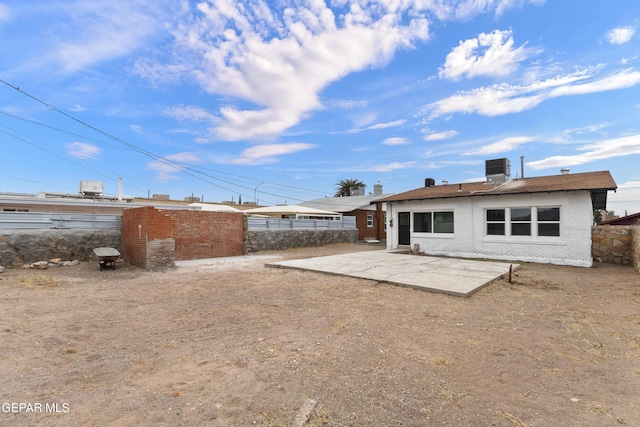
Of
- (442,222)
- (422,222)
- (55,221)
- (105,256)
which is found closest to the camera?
(105,256)

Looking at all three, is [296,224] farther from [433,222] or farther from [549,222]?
[549,222]

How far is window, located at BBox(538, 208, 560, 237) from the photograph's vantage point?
11.6 meters

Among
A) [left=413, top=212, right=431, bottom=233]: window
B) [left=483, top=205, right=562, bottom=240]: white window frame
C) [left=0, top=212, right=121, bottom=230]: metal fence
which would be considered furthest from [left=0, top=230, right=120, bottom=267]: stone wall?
[left=483, top=205, right=562, bottom=240]: white window frame

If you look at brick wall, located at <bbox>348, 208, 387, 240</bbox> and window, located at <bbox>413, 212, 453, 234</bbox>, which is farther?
brick wall, located at <bbox>348, 208, 387, 240</bbox>

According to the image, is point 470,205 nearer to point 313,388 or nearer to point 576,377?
point 576,377

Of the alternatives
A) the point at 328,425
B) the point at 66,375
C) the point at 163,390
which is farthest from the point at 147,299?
the point at 328,425

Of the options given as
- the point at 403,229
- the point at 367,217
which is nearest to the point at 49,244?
the point at 403,229

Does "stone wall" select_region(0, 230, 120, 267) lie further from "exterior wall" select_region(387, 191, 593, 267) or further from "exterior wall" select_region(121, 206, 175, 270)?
"exterior wall" select_region(387, 191, 593, 267)

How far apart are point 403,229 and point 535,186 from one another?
22.2 feet

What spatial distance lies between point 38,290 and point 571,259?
16.4 m

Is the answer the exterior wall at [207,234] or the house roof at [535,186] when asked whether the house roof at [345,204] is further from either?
the exterior wall at [207,234]

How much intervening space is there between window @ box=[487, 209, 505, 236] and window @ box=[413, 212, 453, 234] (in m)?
1.65

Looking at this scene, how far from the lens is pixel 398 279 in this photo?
8.14m

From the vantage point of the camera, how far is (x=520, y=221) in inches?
490
